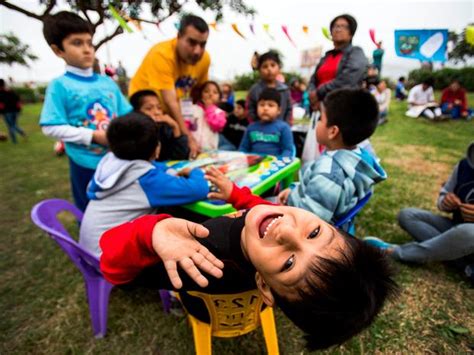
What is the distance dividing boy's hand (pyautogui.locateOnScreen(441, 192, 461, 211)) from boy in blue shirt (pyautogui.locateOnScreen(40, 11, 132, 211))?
8.35 feet

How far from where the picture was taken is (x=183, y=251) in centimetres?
74

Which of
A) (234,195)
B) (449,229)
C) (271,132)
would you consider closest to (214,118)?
(271,132)

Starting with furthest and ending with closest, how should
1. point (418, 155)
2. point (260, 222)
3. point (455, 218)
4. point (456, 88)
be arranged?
point (456, 88) < point (418, 155) < point (455, 218) < point (260, 222)

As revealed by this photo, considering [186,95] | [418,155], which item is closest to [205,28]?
[186,95]

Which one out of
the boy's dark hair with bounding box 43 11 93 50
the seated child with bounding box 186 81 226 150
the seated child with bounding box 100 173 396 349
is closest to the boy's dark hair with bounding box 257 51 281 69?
the seated child with bounding box 186 81 226 150

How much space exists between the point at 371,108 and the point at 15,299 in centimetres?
Result: 282

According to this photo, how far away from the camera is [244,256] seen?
88 cm

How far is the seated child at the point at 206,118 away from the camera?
119 inches

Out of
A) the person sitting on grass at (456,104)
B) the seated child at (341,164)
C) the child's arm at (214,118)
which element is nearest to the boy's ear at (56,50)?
the child's arm at (214,118)

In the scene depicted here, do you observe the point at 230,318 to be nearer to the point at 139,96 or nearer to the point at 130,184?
the point at 130,184

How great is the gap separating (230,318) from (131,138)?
1007 millimetres

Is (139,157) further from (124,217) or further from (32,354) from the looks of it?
(32,354)

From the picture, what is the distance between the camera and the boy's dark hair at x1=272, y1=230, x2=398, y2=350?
68 cm

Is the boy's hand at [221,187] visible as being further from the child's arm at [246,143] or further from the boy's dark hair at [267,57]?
the boy's dark hair at [267,57]
